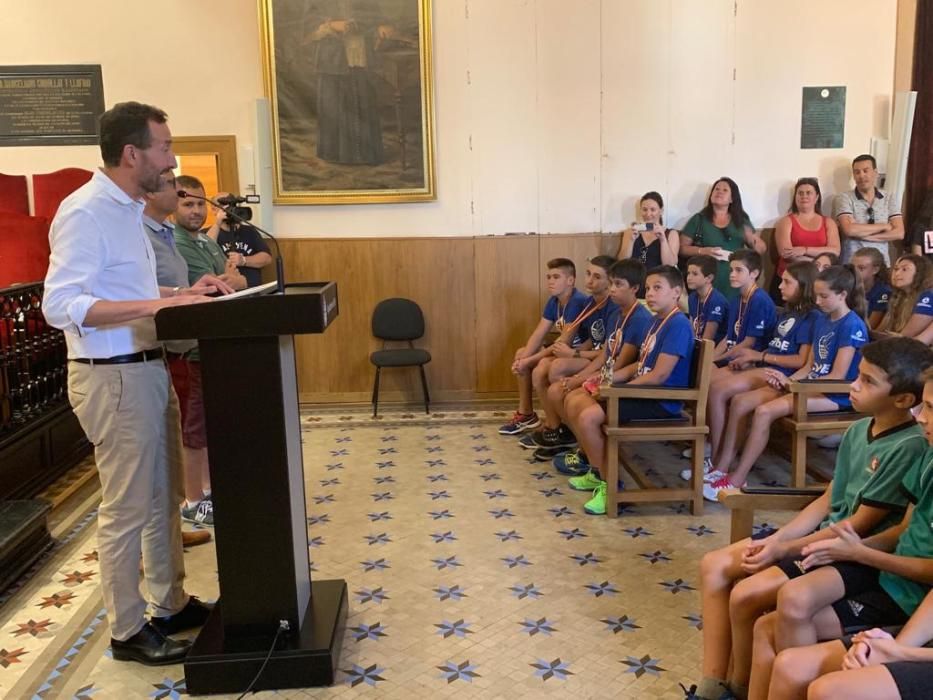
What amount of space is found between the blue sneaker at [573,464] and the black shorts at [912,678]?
2.61 m

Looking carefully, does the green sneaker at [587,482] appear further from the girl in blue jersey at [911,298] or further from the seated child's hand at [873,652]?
the seated child's hand at [873,652]

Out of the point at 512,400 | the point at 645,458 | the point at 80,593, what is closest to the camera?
the point at 80,593

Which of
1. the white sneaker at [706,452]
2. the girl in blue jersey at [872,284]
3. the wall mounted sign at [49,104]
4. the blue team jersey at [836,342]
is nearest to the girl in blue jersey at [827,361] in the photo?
the blue team jersey at [836,342]

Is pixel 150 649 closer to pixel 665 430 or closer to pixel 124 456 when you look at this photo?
pixel 124 456

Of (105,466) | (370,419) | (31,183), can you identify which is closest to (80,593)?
(105,466)

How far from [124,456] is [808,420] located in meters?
2.84

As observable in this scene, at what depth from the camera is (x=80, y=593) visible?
296cm

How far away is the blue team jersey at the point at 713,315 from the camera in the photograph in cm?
455

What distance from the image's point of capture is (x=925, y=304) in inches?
155

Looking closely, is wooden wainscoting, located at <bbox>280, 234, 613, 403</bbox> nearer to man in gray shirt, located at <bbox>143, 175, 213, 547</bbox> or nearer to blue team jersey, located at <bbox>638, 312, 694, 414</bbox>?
blue team jersey, located at <bbox>638, 312, 694, 414</bbox>

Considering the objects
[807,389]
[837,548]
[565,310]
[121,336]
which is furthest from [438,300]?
[837,548]

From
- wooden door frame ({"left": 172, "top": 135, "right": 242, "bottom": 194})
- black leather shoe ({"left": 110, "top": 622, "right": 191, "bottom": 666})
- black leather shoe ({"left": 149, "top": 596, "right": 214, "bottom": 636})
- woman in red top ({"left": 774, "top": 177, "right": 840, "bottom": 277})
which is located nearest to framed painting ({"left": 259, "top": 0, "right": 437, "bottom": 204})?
wooden door frame ({"left": 172, "top": 135, "right": 242, "bottom": 194})

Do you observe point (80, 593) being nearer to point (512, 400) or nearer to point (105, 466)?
point (105, 466)

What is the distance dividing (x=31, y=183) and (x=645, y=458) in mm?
4758
